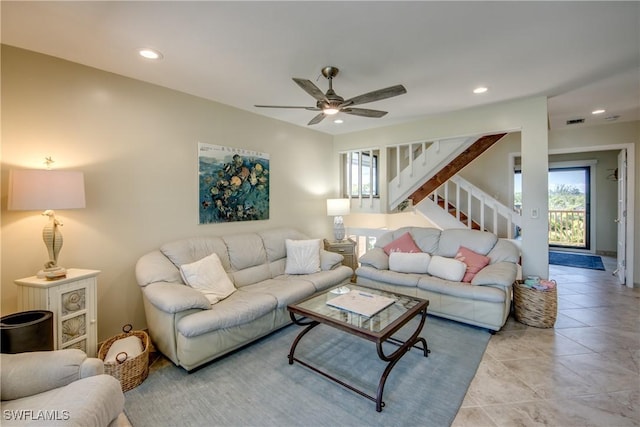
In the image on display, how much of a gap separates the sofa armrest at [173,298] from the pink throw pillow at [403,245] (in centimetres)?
257

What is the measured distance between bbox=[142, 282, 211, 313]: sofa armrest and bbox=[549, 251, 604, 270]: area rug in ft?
22.9

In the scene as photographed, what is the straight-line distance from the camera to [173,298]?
90.0 inches

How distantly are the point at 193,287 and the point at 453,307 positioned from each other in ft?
9.13

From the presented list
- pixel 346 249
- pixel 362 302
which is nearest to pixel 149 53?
pixel 362 302

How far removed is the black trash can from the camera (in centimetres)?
175

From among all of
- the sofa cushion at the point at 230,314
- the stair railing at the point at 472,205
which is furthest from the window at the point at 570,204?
the sofa cushion at the point at 230,314

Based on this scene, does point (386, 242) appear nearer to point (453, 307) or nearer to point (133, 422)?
point (453, 307)

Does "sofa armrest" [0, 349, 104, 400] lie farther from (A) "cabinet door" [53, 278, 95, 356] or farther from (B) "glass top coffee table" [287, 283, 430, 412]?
(B) "glass top coffee table" [287, 283, 430, 412]

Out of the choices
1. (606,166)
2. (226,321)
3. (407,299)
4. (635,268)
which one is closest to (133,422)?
(226,321)

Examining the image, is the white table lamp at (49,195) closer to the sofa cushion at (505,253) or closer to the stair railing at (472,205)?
the sofa cushion at (505,253)

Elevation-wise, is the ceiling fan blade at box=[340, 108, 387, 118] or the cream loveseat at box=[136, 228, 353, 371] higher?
the ceiling fan blade at box=[340, 108, 387, 118]

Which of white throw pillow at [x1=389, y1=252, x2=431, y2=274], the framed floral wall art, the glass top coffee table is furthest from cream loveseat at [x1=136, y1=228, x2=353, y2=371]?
white throw pillow at [x1=389, y1=252, x2=431, y2=274]

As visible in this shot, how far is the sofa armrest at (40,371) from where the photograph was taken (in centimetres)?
140

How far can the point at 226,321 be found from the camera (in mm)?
2410
